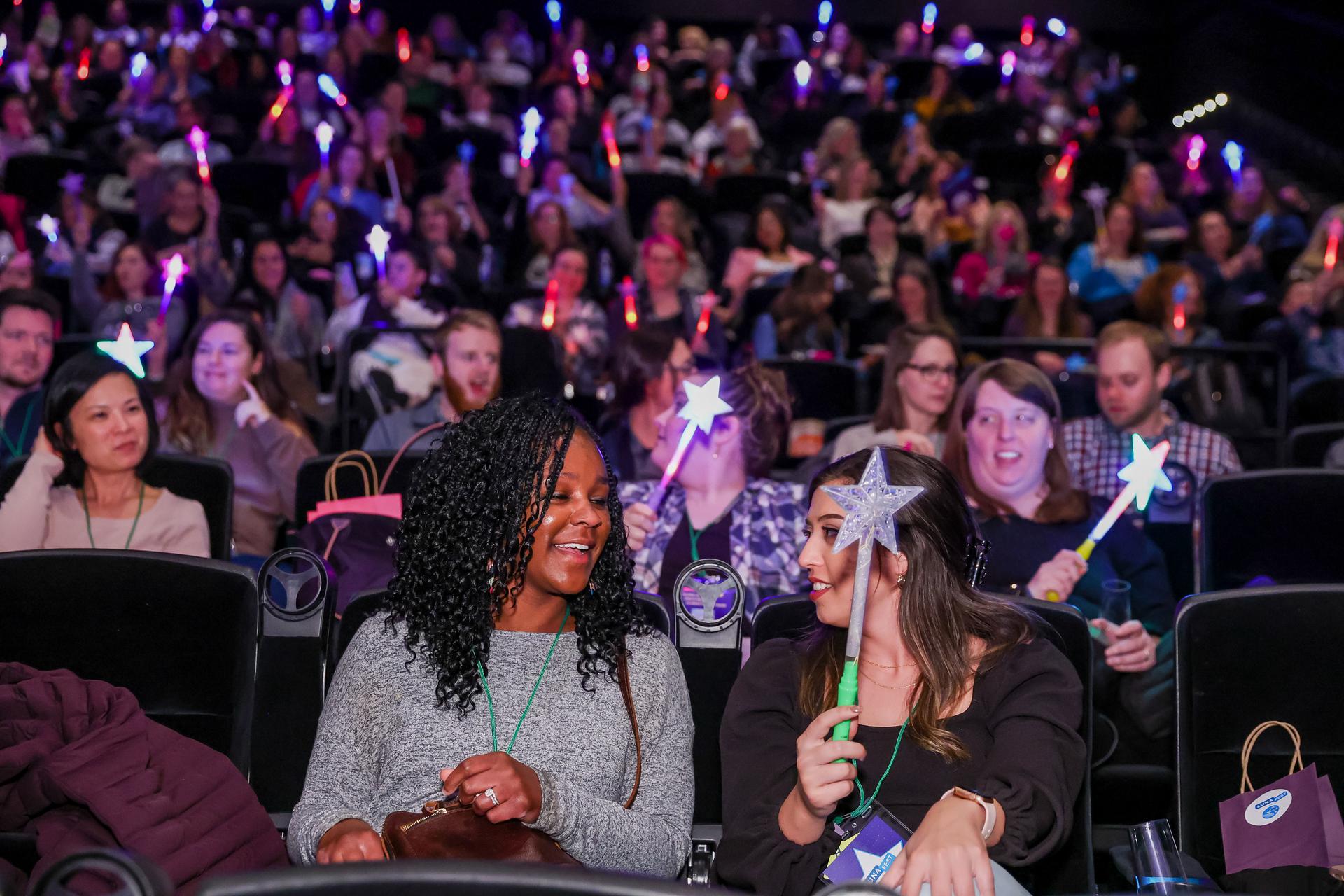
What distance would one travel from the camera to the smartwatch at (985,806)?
1563 millimetres

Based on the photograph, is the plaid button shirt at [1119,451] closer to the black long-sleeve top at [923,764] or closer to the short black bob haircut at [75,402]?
the black long-sleeve top at [923,764]

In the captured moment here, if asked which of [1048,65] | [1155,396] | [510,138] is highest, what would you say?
[1048,65]

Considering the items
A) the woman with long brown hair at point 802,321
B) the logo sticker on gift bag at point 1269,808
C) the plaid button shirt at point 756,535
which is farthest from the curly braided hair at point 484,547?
the woman with long brown hair at point 802,321

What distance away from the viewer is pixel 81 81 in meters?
8.59

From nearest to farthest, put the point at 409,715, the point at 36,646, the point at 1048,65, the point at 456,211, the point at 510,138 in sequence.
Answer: the point at 409,715, the point at 36,646, the point at 456,211, the point at 510,138, the point at 1048,65

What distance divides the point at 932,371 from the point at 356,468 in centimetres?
148

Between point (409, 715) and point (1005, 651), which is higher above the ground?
point (1005, 651)

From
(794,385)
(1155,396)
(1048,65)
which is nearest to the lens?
(1155,396)

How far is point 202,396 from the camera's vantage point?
12.0ft

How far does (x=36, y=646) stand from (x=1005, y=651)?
1.43 metres

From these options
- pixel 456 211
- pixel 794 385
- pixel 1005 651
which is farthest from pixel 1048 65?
pixel 1005 651

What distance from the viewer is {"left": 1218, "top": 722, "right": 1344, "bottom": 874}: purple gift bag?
70.5 inches

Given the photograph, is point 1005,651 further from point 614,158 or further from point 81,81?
point 81,81

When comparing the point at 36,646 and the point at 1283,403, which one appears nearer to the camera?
the point at 36,646
